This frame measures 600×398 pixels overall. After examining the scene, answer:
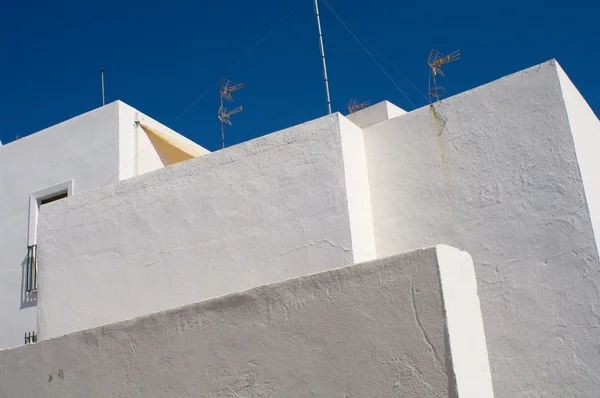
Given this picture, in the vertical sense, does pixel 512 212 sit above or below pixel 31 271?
below

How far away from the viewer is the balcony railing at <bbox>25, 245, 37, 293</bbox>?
462 inches

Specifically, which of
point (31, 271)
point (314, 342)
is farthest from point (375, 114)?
point (314, 342)

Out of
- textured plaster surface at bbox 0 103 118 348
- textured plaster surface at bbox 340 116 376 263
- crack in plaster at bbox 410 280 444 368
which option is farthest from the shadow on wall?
crack in plaster at bbox 410 280 444 368

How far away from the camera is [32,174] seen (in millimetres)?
12438

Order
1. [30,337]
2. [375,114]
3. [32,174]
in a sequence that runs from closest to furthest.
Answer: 1. [30,337]
2. [375,114]
3. [32,174]

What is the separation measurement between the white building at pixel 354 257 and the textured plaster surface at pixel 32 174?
7.84 ft

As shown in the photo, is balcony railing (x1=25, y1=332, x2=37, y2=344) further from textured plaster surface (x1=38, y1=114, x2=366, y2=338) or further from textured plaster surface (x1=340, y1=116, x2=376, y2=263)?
textured plaster surface (x1=340, y1=116, x2=376, y2=263)

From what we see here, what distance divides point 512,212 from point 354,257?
5.31 feet

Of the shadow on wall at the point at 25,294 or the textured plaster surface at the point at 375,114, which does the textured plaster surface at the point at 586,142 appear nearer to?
the textured plaster surface at the point at 375,114

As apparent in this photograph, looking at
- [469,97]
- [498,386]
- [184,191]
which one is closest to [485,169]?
[469,97]

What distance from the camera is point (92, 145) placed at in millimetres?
11906

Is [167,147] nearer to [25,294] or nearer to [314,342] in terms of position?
[25,294]

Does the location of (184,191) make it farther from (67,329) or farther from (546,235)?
(546,235)

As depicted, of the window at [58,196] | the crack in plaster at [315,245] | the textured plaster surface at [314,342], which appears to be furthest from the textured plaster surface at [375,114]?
the textured plaster surface at [314,342]
